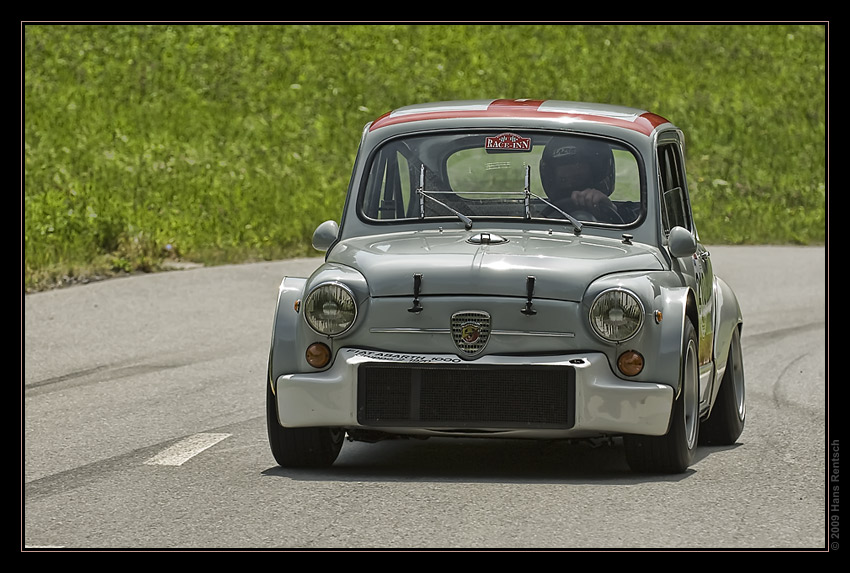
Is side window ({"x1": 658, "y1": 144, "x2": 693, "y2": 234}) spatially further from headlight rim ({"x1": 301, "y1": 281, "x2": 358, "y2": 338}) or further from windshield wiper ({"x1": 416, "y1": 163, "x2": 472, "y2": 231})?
headlight rim ({"x1": 301, "y1": 281, "x2": 358, "y2": 338})

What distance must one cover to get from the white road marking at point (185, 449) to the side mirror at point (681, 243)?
8.55 ft

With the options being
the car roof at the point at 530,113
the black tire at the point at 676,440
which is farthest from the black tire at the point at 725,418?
the car roof at the point at 530,113

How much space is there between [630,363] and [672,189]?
186cm

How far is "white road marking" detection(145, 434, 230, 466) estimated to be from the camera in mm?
7762

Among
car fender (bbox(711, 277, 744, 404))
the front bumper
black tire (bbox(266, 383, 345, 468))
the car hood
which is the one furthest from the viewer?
car fender (bbox(711, 277, 744, 404))

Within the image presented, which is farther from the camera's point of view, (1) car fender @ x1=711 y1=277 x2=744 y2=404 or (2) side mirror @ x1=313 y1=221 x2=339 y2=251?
(1) car fender @ x1=711 y1=277 x2=744 y2=404

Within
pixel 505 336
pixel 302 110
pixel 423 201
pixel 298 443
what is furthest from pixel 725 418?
pixel 302 110

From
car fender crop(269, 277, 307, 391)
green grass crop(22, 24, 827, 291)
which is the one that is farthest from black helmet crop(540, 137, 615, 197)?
green grass crop(22, 24, 827, 291)

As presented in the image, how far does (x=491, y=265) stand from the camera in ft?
22.8

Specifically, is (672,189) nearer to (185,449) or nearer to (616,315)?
(616,315)

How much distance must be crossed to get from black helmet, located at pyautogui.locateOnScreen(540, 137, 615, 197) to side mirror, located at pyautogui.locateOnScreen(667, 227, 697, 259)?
521 millimetres

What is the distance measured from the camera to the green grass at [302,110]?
840 inches

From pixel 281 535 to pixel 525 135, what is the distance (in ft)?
9.76

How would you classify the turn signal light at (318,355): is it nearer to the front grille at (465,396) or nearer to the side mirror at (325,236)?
the front grille at (465,396)
